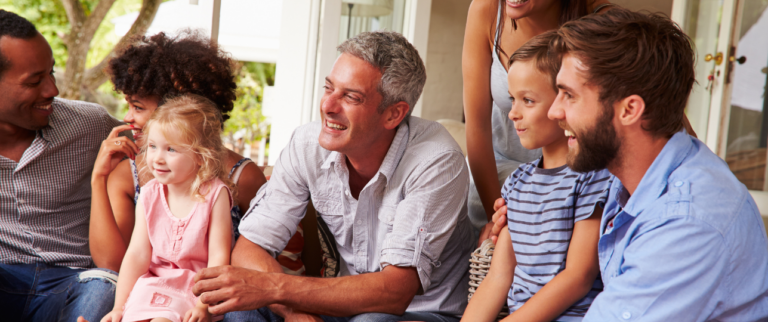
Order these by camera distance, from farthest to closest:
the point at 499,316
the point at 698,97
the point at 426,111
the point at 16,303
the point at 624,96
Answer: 1. the point at 426,111
2. the point at 698,97
3. the point at 16,303
4. the point at 499,316
5. the point at 624,96

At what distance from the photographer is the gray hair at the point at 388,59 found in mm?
1676

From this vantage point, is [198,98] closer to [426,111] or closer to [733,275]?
[733,275]

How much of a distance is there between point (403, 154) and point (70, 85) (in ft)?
26.9

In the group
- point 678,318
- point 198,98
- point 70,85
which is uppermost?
point 198,98

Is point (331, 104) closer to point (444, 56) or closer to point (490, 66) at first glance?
point (490, 66)

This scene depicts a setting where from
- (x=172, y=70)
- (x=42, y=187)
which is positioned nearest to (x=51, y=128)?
(x=42, y=187)

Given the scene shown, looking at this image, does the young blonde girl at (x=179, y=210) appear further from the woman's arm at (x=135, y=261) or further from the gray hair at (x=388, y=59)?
the gray hair at (x=388, y=59)

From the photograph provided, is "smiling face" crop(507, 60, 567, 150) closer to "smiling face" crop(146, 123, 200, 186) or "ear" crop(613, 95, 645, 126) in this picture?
"ear" crop(613, 95, 645, 126)

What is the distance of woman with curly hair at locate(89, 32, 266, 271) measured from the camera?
1.85m

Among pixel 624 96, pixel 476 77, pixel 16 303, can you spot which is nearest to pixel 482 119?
pixel 476 77

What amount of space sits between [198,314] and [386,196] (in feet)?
1.98

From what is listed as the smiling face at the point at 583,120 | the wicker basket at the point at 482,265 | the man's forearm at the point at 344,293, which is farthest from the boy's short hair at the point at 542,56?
the man's forearm at the point at 344,293

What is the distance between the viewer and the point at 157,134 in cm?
168

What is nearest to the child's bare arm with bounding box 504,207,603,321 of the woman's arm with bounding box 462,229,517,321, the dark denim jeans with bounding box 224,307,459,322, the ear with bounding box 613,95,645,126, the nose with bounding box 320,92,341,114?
the woman's arm with bounding box 462,229,517,321
